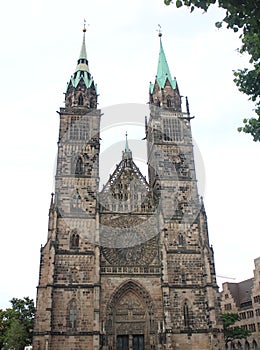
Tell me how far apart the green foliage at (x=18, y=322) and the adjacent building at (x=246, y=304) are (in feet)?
73.8

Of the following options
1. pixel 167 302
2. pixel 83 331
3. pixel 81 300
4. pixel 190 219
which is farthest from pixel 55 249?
pixel 190 219

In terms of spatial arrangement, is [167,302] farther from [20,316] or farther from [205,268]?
[20,316]

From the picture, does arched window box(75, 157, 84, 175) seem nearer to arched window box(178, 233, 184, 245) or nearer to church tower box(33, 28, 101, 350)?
church tower box(33, 28, 101, 350)

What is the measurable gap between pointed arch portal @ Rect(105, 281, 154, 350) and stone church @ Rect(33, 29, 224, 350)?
0.07 m

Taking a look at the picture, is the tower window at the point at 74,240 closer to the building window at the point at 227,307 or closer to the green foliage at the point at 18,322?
the green foliage at the point at 18,322

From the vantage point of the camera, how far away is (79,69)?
38375 mm

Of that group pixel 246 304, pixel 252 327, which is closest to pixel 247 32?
pixel 252 327

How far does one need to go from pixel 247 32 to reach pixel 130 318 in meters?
23.9

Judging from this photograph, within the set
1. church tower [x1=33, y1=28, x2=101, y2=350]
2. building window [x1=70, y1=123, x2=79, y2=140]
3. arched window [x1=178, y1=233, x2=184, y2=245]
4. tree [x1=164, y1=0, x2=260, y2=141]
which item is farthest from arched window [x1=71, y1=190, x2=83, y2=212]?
tree [x1=164, y1=0, x2=260, y2=141]

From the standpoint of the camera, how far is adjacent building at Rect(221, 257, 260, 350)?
4247 centimetres

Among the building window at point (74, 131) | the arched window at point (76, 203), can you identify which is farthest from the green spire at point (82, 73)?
the arched window at point (76, 203)

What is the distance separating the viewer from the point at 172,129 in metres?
35.2

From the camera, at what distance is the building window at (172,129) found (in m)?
34.8

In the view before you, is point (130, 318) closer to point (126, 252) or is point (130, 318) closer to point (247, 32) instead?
point (126, 252)
